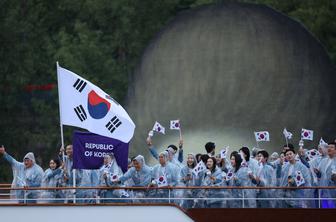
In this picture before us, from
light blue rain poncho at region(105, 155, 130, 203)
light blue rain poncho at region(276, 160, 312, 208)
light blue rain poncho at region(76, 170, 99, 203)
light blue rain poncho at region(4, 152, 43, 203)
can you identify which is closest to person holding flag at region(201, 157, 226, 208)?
light blue rain poncho at region(276, 160, 312, 208)

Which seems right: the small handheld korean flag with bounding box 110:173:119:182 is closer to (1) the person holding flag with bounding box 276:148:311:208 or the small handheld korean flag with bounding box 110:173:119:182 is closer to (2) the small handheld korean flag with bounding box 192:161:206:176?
(2) the small handheld korean flag with bounding box 192:161:206:176

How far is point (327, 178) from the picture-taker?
2628 cm

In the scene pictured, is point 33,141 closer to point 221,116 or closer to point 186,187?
point 221,116

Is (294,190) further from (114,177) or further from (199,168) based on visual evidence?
(114,177)

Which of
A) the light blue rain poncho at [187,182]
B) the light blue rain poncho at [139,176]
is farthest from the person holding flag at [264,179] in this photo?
the light blue rain poncho at [139,176]

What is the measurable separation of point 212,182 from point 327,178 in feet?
6.74

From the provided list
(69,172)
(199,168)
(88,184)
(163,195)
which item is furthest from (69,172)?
(199,168)

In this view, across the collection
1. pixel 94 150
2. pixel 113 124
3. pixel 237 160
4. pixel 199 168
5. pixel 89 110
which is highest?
pixel 89 110

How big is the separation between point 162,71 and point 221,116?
3162 mm

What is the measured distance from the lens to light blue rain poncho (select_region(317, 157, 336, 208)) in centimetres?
2620

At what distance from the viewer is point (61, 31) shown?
179 ft

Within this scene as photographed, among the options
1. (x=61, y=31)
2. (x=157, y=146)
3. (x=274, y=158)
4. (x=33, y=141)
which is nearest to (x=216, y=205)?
(x=274, y=158)

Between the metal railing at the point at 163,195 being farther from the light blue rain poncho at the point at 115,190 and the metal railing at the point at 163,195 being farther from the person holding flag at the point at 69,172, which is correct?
the person holding flag at the point at 69,172

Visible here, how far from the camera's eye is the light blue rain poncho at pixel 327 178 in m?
26.2
